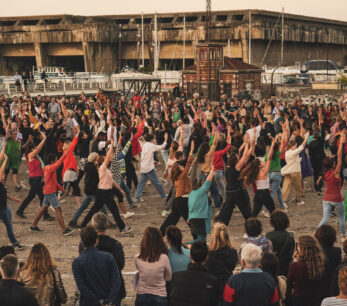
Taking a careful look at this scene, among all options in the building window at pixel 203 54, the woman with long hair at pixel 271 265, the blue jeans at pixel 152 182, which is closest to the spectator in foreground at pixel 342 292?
the woman with long hair at pixel 271 265

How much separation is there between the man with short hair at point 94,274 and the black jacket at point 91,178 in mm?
4319

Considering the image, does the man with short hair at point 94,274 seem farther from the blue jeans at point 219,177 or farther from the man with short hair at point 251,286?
the blue jeans at point 219,177

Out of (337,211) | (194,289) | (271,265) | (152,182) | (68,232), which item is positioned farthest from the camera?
(152,182)

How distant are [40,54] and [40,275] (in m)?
56.7

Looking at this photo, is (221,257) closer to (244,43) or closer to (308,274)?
(308,274)

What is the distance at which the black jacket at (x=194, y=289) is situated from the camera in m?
5.18

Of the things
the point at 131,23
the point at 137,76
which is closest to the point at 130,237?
the point at 137,76

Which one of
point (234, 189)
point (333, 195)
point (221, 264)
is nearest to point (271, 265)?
point (221, 264)

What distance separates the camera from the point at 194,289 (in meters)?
5.19

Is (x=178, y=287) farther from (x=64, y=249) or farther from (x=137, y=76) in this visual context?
(x=137, y=76)

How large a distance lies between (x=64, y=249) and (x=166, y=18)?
56.4 m

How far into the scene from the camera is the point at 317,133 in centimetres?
1291

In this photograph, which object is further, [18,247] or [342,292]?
[18,247]

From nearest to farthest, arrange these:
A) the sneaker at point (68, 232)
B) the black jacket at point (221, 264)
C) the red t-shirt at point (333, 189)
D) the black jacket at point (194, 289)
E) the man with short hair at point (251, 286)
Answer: the man with short hair at point (251, 286) → the black jacket at point (194, 289) → the black jacket at point (221, 264) → the red t-shirt at point (333, 189) → the sneaker at point (68, 232)
